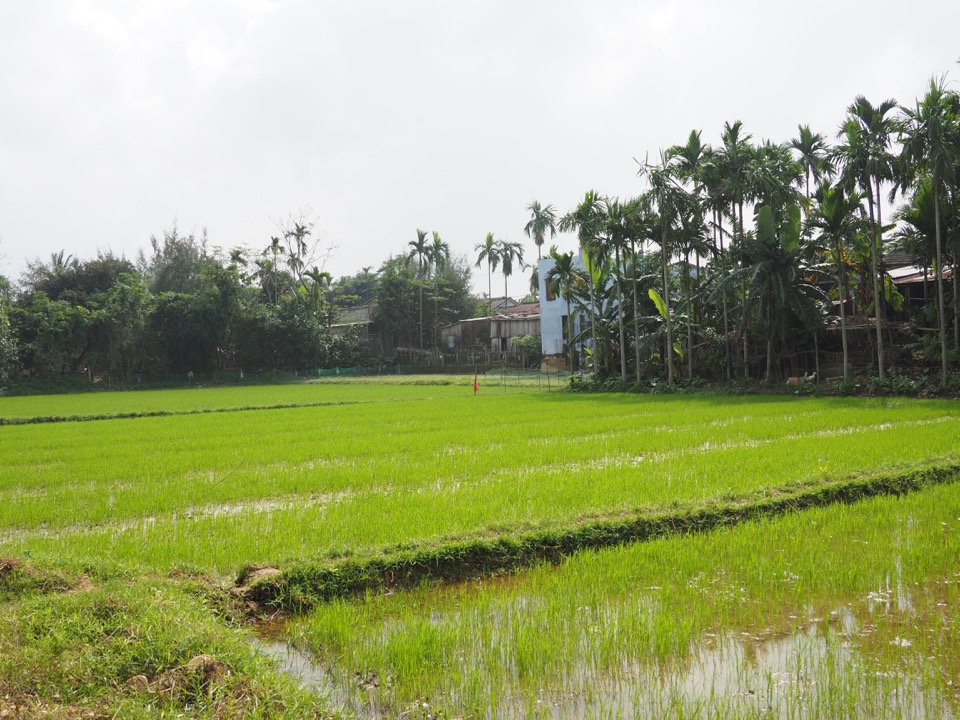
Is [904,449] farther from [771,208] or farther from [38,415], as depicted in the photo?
[38,415]

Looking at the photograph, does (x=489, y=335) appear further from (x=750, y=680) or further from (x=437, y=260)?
(x=750, y=680)

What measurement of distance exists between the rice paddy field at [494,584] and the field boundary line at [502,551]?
2 cm

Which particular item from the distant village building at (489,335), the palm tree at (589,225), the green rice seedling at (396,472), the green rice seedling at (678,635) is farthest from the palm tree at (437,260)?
the green rice seedling at (678,635)

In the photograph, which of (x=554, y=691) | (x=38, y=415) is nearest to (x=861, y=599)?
(x=554, y=691)

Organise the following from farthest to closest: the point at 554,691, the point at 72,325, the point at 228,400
Result: 1. the point at 72,325
2. the point at 228,400
3. the point at 554,691

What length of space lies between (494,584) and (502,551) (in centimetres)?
44

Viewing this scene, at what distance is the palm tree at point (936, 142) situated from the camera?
15.6 metres

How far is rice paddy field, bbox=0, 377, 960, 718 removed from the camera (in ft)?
10.1

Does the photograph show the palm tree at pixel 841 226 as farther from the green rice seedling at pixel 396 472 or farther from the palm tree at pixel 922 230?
the green rice seedling at pixel 396 472

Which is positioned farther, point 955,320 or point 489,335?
point 489,335

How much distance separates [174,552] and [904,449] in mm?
8530

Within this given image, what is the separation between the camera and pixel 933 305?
61.7 feet

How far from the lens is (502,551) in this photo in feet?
17.1

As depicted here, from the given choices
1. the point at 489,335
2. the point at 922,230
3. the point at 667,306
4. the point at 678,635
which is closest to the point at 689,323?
the point at 667,306
